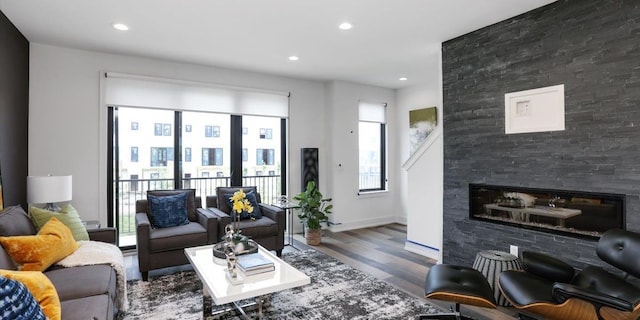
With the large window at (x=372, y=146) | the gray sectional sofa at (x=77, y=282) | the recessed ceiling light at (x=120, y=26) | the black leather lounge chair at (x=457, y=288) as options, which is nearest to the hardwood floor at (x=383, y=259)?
the black leather lounge chair at (x=457, y=288)

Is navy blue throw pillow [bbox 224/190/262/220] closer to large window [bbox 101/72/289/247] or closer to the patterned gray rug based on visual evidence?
large window [bbox 101/72/289/247]

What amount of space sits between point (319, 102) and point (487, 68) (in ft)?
9.97

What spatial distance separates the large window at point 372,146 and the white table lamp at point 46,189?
443cm

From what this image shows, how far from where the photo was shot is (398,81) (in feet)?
19.2

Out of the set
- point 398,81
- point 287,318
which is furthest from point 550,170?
point 398,81

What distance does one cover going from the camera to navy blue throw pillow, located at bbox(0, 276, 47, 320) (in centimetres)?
135

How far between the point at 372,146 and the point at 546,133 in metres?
3.64

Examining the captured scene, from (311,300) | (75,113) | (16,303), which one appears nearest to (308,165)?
(311,300)

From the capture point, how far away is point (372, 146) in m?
6.46

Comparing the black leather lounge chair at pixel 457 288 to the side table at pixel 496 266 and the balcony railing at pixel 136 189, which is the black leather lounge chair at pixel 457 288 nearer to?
the side table at pixel 496 266

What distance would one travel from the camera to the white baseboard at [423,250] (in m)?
4.28

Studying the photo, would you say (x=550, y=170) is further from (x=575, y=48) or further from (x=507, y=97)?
(x=575, y=48)

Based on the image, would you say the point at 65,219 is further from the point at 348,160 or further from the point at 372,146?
the point at 372,146

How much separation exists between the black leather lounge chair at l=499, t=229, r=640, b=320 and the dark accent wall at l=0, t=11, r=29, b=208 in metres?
4.43
